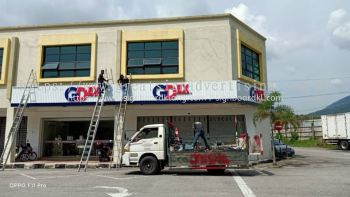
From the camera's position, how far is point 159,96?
801 inches

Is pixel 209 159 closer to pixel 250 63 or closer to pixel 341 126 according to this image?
pixel 250 63

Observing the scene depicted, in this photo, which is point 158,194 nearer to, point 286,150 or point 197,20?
point 197,20

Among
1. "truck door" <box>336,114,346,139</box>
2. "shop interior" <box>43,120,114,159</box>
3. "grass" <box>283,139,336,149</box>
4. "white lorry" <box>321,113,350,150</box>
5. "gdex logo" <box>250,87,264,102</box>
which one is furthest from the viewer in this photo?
"grass" <box>283,139,336,149</box>

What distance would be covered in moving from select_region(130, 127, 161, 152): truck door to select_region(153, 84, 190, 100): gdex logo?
406 centimetres

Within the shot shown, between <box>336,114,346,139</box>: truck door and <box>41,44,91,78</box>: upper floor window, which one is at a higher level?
<box>41,44,91,78</box>: upper floor window

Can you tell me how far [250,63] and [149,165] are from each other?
11.2 metres

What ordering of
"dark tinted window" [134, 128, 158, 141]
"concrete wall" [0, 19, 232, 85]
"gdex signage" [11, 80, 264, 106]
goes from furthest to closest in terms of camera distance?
"concrete wall" [0, 19, 232, 85], "gdex signage" [11, 80, 264, 106], "dark tinted window" [134, 128, 158, 141]

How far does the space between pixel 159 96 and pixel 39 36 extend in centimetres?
912

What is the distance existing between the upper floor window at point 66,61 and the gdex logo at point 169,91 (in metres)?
4.91

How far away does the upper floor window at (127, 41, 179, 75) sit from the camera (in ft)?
71.8

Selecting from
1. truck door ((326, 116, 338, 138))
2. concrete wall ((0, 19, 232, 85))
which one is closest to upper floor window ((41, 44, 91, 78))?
concrete wall ((0, 19, 232, 85))

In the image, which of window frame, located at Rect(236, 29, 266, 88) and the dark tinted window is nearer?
the dark tinted window

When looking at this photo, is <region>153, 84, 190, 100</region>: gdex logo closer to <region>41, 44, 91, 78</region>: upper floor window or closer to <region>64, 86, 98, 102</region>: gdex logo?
<region>64, 86, 98, 102</region>: gdex logo

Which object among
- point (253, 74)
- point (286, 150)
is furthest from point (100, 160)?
point (286, 150)
